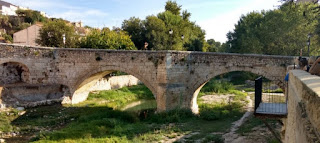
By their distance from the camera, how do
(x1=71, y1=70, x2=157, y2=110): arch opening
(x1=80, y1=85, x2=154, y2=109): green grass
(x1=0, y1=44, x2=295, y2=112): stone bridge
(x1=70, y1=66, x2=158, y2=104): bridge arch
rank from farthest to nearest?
1. (x1=80, y1=85, x2=154, y2=109): green grass
2. (x1=71, y1=70, x2=157, y2=110): arch opening
3. (x1=70, y1=66, x2=158, y2=104): bridge arch
4. (x1=0, y1=44, x2=295, y2=112): stone bridge

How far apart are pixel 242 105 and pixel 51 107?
12574mm

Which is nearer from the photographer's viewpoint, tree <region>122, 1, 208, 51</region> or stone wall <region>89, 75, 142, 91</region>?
stone wall <region>89, 75, 142, 91</region>

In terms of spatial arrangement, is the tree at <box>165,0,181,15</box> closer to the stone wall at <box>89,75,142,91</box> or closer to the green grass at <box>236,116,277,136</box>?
the stone wall at <box>89,75,142,91</box>

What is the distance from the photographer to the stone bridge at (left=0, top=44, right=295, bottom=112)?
42.0 feet

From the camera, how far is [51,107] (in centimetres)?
1424

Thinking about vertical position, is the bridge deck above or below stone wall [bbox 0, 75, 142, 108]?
A: above

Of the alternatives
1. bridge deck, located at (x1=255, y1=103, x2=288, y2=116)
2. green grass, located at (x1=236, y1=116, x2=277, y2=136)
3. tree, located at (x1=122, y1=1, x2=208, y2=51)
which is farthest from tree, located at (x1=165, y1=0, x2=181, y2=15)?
bridge deck, located at (x1=255, y1=103, x2=288, y2=116)

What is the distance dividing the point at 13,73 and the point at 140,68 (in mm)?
8910

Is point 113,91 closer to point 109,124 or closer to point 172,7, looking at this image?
point 109,124

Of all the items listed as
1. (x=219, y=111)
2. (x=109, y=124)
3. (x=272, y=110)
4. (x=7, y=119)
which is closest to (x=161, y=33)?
(x=219, y=111)

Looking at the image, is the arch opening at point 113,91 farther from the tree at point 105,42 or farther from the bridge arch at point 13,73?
the bridge arch at point 13,73

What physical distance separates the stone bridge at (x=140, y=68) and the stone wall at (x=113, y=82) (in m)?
3.51

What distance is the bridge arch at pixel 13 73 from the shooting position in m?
15.6

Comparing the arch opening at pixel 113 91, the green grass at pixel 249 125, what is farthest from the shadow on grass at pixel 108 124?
the arch opening at pixel 113 91
